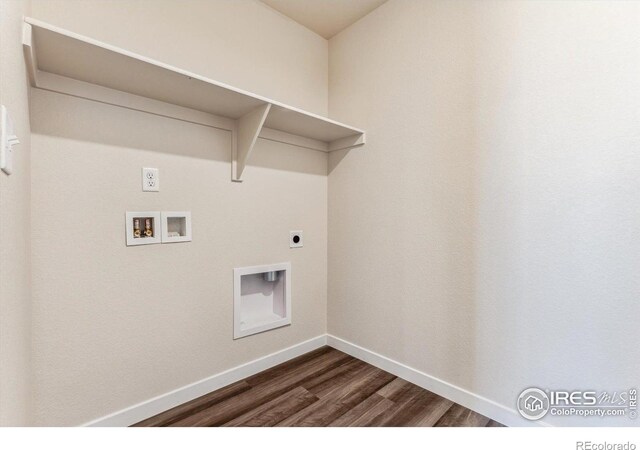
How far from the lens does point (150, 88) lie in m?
1.34

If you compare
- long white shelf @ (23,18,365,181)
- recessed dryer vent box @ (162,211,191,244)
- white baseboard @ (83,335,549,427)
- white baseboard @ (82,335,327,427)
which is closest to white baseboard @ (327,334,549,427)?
white baseboard @ (83,335,549,427)

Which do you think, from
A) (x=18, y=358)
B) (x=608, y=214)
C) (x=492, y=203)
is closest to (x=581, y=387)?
(x=608, y=214)

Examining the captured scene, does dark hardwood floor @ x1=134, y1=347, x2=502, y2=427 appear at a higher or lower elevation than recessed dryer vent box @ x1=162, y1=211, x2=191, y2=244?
lower

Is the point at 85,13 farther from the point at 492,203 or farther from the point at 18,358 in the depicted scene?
the point at 492,203

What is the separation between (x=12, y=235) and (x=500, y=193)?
6.17 feet

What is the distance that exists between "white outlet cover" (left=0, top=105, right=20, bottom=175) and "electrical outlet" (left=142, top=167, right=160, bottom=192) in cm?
70

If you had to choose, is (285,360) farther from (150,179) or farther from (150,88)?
(150,88)

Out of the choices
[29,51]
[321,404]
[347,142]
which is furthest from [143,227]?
[347,142]

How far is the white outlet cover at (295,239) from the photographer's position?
2.07 meters

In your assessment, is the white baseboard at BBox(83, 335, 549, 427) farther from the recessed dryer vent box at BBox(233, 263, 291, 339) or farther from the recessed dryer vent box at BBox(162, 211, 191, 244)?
the recessed dryer vent box at BBox(162, 211, 191, 244)

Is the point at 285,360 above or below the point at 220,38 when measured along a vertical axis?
below

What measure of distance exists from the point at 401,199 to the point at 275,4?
1.57 m

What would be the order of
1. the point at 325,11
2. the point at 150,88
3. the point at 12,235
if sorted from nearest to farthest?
the point at 12,235 < the point at 150,88 < the point at 325,11

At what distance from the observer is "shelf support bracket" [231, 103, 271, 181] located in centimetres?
159
